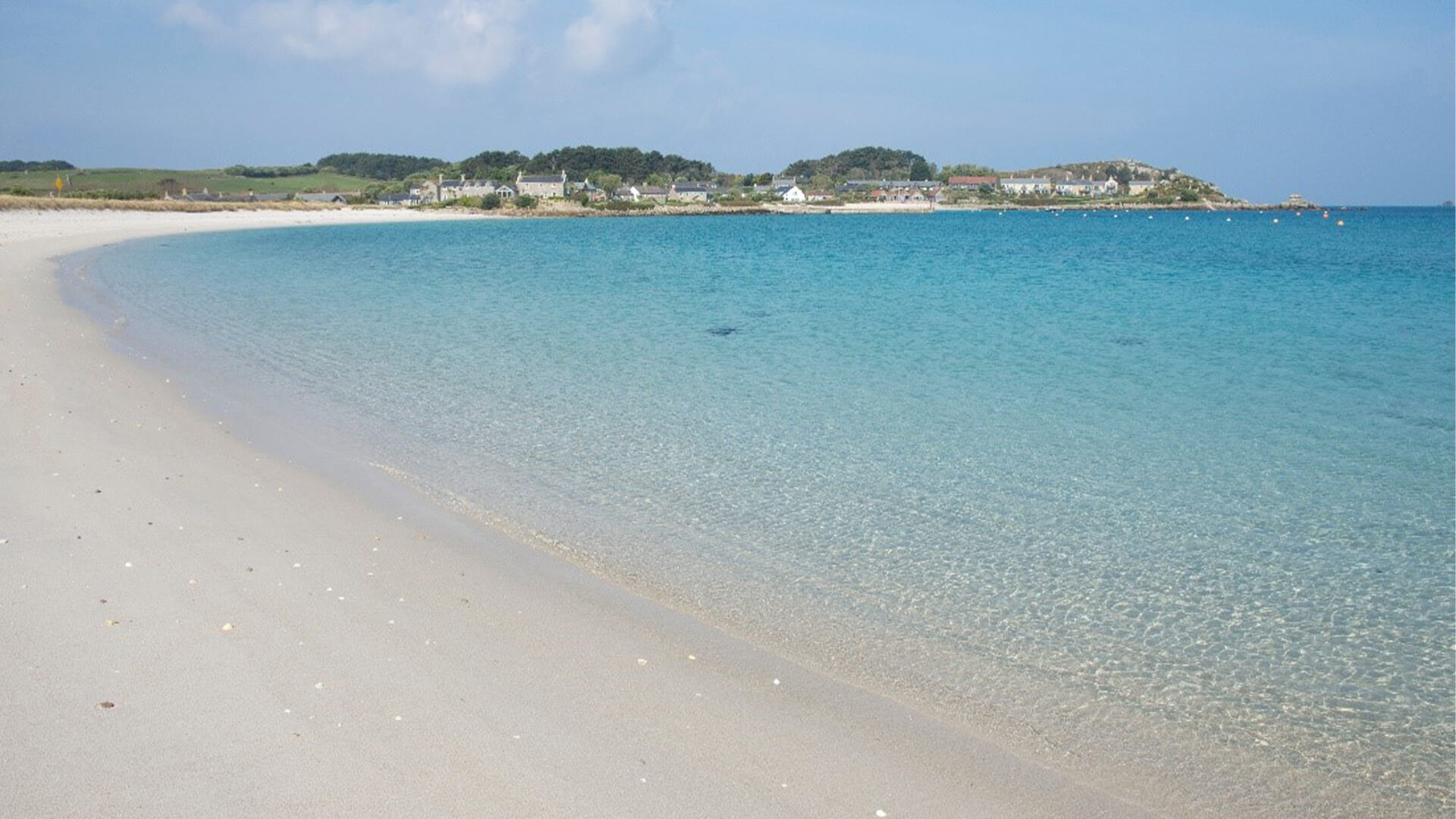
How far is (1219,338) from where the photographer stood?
1950 centimetres

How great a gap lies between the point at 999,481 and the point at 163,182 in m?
130

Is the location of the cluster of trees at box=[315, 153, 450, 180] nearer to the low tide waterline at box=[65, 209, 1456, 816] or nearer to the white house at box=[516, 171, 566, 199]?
the white house at box=[516, 171, 566, 199]

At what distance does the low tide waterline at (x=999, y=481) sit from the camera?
516cm

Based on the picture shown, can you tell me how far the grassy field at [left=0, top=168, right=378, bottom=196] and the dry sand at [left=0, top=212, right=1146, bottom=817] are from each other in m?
88.5

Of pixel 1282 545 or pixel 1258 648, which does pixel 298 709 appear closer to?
pixel 1258 648

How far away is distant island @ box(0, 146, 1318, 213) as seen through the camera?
119m

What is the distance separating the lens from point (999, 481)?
9.01 m

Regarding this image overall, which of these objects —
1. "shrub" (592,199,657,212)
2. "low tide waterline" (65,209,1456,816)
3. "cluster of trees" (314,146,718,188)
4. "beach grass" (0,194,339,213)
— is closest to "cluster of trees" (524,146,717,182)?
"cluster of trees" (314,146,718,188)

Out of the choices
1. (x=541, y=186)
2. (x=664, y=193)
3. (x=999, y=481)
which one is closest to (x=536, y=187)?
(x=541, y=186)

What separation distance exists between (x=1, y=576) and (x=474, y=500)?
3.23 m

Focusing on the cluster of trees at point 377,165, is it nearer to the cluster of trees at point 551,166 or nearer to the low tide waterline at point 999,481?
the cluster of trees at point 551,166

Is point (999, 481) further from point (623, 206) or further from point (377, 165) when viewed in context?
point (377, 165)

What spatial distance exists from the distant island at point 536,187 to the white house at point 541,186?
161 mm

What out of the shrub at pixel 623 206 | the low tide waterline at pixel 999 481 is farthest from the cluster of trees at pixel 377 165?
the low tide waterline at pixel 999 481
